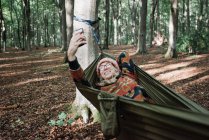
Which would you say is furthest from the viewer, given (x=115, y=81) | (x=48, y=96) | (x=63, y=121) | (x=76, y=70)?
(x=48, y=96)

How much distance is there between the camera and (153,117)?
2.51 metres

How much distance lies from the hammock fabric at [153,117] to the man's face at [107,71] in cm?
43

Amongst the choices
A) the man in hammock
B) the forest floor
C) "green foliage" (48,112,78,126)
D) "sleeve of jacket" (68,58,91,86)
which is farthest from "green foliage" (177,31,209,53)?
"sleeve of jacket" (68,58,91,86)

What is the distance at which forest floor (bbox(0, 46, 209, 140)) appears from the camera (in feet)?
17.2

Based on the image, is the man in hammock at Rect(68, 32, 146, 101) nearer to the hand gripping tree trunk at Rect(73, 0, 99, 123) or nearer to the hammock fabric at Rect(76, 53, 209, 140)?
the hammock fabric at Rect(76, 53, 209, 140)

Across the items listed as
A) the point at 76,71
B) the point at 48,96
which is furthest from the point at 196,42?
the point at 76,71

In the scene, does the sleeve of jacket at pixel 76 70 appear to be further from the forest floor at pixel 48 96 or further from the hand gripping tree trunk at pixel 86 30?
the hand gripping tree trunk at pixel 86 30

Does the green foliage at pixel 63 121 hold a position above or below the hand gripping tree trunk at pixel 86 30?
below

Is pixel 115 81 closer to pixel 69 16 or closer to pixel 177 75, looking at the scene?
pixel 177 75

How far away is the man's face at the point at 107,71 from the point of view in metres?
3.85

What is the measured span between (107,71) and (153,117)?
145cm

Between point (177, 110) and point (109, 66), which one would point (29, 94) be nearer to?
point (109, 66)

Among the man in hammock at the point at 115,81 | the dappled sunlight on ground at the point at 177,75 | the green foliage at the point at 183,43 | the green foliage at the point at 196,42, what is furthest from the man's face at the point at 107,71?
the green foliage at the point at 183,43

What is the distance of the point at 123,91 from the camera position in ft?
12.3
